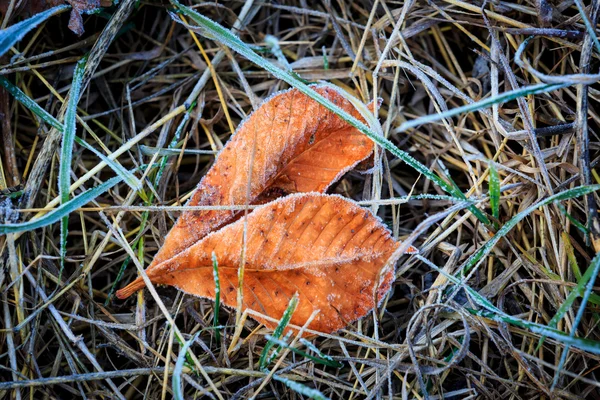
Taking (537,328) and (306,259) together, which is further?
(306,259)

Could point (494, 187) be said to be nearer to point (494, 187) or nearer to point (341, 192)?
point (494, 187)

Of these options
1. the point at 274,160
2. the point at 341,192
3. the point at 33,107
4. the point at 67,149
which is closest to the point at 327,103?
the point at 274,160

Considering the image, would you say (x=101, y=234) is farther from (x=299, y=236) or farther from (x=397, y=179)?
(x=397, y=179)

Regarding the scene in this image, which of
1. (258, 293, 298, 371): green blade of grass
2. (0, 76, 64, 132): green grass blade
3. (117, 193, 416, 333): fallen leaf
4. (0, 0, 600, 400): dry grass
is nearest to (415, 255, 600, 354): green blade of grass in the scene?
(0, 0, 600, 400): dry grass

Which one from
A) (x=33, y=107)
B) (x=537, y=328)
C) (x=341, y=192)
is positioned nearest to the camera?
(x=537, y=328)

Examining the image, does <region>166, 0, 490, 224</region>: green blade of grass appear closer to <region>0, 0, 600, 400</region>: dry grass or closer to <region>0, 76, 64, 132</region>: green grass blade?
<region>0, 0, 600, 400</region>: dry grass

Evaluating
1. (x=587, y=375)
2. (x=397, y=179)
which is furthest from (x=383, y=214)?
(x=587, y=375)
